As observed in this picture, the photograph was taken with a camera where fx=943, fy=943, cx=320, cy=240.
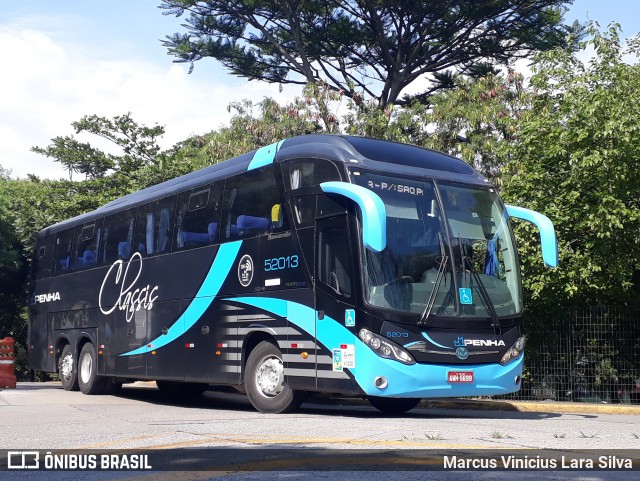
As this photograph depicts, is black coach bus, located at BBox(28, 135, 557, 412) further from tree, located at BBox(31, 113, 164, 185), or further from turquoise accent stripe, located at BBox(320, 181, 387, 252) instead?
tree, located at BBox(31, 113, 164, 185)

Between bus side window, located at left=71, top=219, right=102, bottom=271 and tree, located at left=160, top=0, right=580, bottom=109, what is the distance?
10.6m

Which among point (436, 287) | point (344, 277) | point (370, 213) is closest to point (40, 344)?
point (344, 277)

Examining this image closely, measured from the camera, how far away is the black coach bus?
1194 cm

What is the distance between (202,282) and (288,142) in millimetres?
2908

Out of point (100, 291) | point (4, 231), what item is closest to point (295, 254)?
point (100, 291)

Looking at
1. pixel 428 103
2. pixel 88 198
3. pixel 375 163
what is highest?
pixel 428 103

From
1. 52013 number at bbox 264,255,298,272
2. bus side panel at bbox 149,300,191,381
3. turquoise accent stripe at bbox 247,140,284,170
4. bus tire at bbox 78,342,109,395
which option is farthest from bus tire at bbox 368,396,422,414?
bus tire at bbox 78,342,109,395

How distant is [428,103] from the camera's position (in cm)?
3047

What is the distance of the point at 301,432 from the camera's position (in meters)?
10.1

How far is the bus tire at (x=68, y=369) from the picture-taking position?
20328 mm

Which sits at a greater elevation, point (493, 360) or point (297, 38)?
point (297, 38)

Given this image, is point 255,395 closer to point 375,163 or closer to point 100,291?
point 375,163

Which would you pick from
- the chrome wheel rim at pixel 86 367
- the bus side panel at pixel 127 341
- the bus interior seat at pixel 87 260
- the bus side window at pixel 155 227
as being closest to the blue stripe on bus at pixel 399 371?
the bus side window at pixel 155 227

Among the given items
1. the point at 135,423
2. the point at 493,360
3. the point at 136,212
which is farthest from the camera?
the point at 136,212
